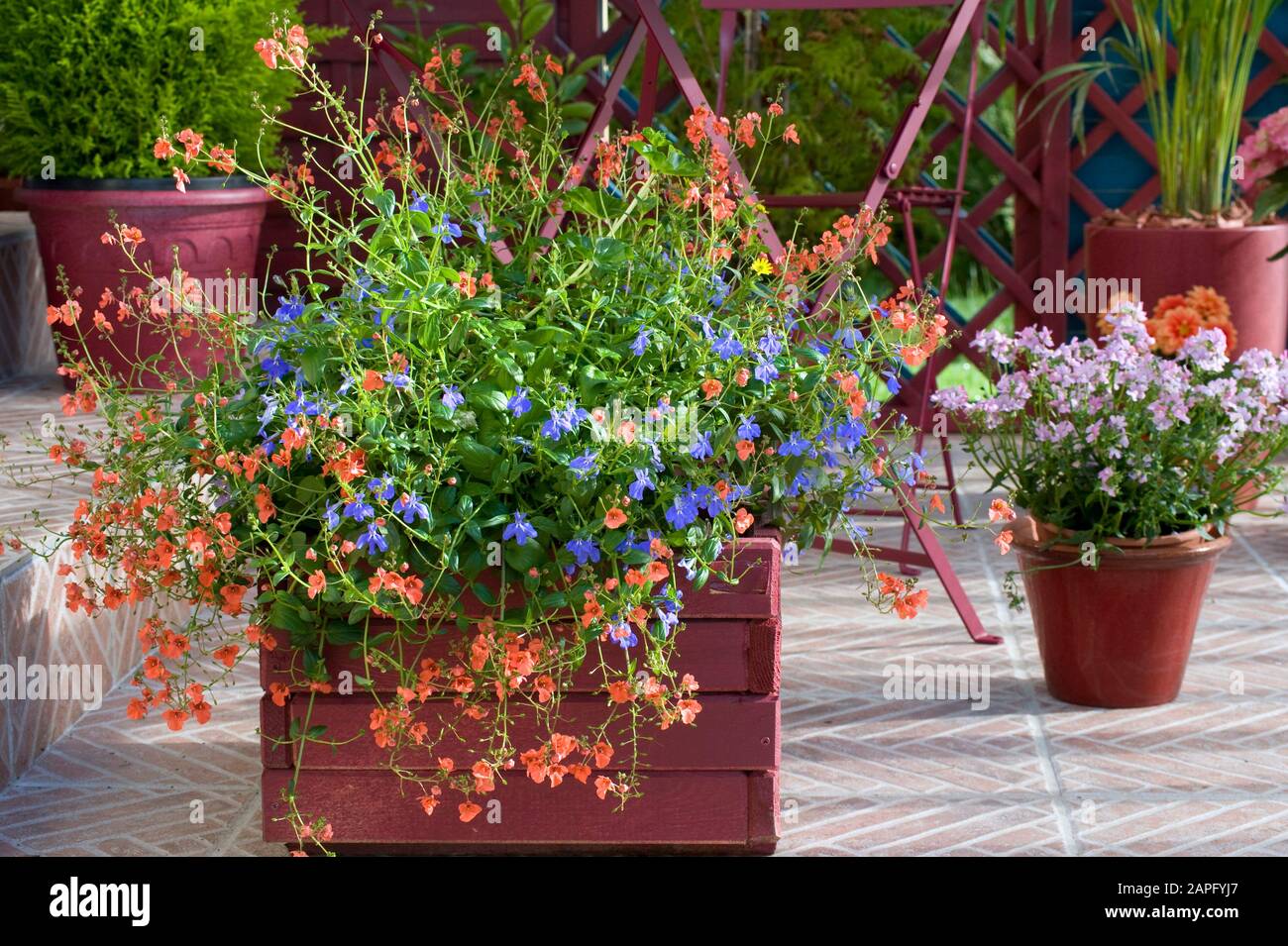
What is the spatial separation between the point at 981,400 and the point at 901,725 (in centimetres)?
58

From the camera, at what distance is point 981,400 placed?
288 centimetres

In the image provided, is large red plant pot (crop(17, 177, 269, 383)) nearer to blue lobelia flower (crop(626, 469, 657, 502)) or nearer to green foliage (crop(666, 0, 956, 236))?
green foliage (crop(666, 0, 956, 236))

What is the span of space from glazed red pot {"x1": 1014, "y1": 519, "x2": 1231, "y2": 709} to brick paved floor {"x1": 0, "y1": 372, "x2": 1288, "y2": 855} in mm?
37

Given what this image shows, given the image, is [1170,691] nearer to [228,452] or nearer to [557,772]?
[557,772]

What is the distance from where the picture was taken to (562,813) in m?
2.15

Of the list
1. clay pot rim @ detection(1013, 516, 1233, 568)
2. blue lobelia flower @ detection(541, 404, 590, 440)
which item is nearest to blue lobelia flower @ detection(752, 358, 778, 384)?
blue lobelia flower @ detection(541, 404, 590, 440)

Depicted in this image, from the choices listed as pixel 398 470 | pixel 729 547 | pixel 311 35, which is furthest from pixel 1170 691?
pixel 311 35

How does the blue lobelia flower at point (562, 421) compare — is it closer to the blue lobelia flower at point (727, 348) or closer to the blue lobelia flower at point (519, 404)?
the blue lobelia flower at point (519, 404)

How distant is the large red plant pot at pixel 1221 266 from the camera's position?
14.6ft

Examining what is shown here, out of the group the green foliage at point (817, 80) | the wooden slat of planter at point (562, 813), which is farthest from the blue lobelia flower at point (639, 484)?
the green foliage at point (817, 80)

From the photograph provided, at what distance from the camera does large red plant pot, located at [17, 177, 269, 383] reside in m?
4.05

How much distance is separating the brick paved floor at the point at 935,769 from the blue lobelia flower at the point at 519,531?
639mm

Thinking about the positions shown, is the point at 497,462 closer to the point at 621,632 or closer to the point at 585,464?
the point at 585,464

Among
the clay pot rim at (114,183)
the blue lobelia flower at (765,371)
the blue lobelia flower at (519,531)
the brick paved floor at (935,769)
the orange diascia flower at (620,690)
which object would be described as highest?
the clay pot rim at (114,183)
